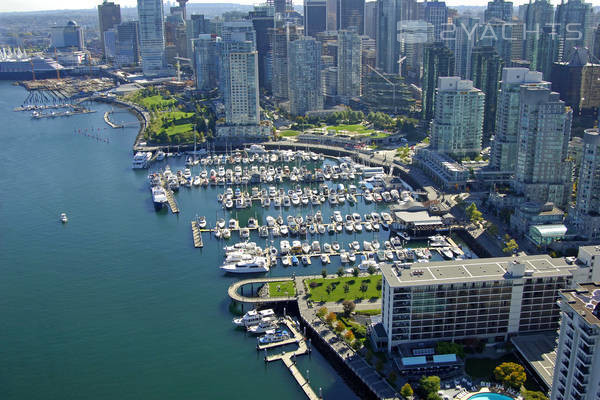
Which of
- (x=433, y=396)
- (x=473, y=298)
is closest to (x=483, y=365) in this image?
(x=473, y=298)

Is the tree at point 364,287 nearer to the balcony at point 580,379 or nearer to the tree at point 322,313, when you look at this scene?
the tree at point 322,313

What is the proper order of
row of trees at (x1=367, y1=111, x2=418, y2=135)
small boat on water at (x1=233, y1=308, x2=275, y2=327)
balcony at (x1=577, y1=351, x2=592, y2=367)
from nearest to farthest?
1. balcony at (x1=577, y1=351, x2=592, y2=367)
2. small boat on water at (x1=233, y1=308, x2=275, y2=327)
3. row of trees at (x1=367, y1=111, x2=418, y2=135)

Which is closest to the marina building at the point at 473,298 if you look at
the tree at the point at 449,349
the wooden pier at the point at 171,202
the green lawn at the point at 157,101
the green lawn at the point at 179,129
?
the tree at the point at 449,349

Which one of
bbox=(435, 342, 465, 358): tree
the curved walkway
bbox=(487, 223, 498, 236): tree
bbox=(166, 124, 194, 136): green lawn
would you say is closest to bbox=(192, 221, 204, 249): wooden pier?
the curved walkway

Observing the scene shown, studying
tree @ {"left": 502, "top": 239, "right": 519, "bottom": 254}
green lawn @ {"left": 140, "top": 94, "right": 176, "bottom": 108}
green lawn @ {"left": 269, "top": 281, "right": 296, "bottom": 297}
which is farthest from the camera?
green lawn @ {"left": 140, "top": 94, "right": 176, "bottom": 108}

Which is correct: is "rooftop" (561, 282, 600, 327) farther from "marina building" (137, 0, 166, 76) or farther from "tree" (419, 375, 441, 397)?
"marina building" (137, 0, 166, 76)

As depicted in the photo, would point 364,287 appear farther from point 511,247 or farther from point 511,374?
point 511,247

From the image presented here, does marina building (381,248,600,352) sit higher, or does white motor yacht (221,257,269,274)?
marina building (381,248,600,352)
